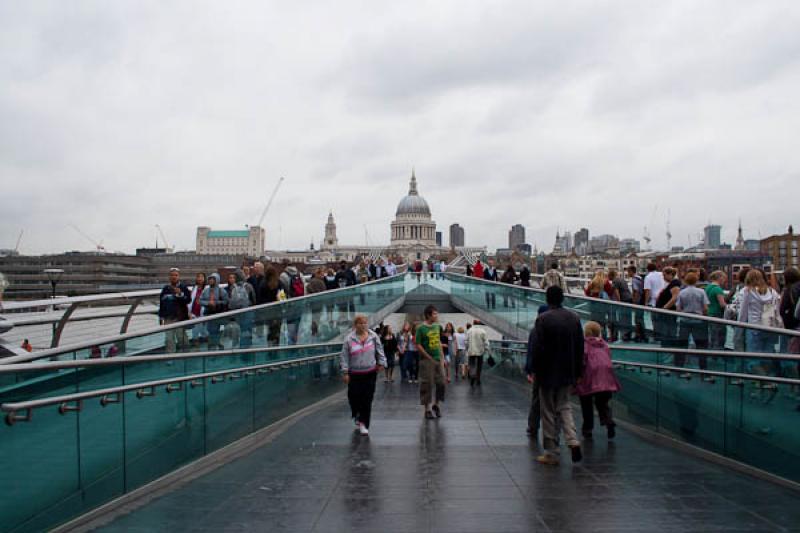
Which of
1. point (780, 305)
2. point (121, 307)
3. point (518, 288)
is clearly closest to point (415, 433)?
point (780, 305)

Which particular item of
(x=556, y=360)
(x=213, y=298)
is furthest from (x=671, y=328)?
(x=213, y=298)

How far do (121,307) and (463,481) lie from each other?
7.47m

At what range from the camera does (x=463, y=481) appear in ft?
24.1

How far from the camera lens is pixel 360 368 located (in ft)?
33.7

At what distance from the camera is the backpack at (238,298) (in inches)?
527

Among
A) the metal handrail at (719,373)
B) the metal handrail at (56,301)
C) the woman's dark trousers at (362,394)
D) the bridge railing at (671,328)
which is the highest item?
the metal handrail at (56,301)

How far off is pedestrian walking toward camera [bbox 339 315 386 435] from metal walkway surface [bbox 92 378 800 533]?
1.28ft

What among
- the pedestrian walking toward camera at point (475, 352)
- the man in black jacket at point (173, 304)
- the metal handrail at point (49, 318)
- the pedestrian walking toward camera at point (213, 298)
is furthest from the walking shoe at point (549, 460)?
the pedestrian walking toward camera at point (475, 352)

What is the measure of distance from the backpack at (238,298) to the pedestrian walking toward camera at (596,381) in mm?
5921

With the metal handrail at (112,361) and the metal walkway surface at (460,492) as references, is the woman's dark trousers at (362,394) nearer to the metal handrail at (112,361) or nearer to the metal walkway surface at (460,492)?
the metal walkway surface at (460,492)

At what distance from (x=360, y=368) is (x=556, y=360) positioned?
2748 mm

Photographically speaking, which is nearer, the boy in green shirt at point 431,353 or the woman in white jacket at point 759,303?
the woman in white jacket at point 759,303

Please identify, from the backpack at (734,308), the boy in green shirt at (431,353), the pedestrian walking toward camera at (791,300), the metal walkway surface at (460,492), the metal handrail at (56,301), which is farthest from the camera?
the boy in green shirt at (431,353)

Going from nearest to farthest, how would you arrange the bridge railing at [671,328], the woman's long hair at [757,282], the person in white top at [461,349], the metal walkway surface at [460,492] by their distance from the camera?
1. the metal walkway surface at [460,492]
2. the bridge railing at [671,328]
3. the woman's long hair at [757,282]
4. the person in white top at [461,349]
